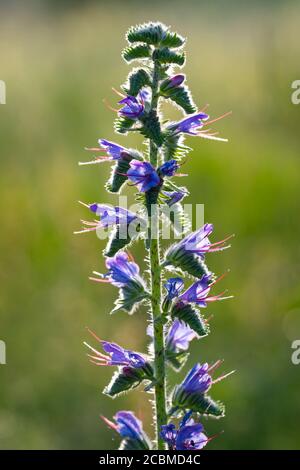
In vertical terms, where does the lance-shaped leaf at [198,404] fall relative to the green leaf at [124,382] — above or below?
below

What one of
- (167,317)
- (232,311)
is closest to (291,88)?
(232,311)

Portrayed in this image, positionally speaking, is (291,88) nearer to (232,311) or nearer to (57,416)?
(232,311)

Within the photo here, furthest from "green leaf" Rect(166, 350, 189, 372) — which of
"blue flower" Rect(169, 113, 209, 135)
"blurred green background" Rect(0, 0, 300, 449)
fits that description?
"blurred green background" Rect(0, 0, 300, 449)

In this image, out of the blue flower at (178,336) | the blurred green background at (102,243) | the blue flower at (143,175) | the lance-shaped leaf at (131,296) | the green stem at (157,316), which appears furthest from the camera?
the blurred green background at (102,243)

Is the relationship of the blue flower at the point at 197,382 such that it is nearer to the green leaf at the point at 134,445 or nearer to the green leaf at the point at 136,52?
the green leaf at the point at 134,445

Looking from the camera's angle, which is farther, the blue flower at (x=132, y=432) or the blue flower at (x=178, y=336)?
the blue flower at (x=178, y=336)

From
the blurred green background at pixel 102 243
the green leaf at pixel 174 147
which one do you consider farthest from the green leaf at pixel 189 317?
the blurred green background at pixel 102 243
